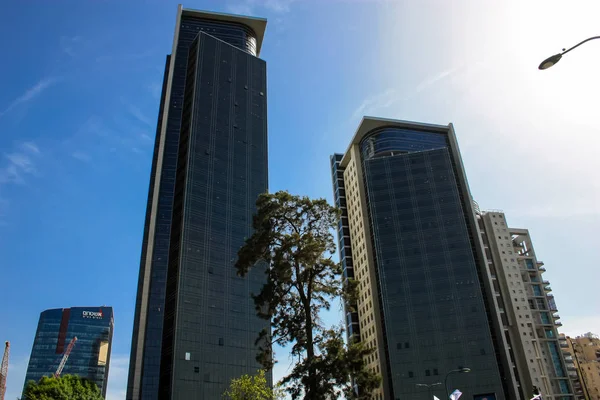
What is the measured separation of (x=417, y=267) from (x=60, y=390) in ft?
244

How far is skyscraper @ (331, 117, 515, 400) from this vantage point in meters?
99.0

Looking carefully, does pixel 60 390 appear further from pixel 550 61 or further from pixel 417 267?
pixel 417 267

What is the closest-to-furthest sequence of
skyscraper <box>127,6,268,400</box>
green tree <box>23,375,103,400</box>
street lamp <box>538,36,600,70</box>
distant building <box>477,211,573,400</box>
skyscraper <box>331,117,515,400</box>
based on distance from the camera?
1. street lamp <box>538,36,600,70</box>
2. green tree <box>23,375,103,400</box>
3. skyscraper <box>127,6,268,400</box>
4. skyscraper <box>331,117,515,400</box>
5. distant building <box>477,211,573,400</box>

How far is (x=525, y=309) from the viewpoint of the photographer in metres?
117

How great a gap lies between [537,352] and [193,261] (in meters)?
79.8

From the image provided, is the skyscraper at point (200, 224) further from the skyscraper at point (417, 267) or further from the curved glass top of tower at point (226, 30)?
the skyscraper at point (417, 267)

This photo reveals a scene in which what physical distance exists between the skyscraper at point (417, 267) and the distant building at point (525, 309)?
453 inches

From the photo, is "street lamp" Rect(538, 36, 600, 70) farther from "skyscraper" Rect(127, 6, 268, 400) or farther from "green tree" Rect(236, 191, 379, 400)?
"skyscraper" Rect(127, 6, 268, 400)

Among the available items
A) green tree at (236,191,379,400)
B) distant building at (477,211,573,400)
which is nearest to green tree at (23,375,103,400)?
green tree at (236,191,379,400)

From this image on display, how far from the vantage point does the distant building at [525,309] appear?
10750cm

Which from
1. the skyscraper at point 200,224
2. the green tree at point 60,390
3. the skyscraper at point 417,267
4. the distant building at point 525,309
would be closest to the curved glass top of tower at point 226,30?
the skyscraper at point 200,224

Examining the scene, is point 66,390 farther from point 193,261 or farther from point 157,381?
point 193,261

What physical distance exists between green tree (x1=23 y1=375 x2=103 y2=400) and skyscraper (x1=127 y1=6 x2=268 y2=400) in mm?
16626

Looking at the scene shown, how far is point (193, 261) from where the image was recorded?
91.6 metres
